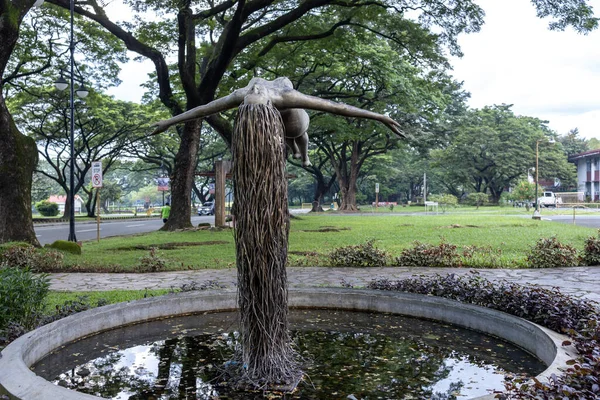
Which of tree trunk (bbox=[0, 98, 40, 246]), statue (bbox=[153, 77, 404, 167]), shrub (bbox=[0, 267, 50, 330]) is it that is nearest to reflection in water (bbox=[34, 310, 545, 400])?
shrub (bbox=[0, 267, 50, 330])

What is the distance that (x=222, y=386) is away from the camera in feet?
12.5

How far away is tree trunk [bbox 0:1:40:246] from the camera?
12195 millimetres

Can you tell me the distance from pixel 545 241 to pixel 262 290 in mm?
9616

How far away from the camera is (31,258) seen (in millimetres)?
10648

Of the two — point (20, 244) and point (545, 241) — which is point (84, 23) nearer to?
point (20, 244)

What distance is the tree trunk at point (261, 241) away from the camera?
365cm

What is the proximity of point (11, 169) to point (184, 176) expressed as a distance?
7689 mm

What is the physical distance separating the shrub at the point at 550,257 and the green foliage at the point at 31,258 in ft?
34.7

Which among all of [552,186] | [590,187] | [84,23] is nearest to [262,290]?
[84,23]

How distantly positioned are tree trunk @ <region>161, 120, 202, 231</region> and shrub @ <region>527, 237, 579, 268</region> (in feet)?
42.3

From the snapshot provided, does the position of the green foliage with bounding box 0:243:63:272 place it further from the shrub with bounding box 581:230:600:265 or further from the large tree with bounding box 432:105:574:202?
the large tree with bounding box 432:105:574:202

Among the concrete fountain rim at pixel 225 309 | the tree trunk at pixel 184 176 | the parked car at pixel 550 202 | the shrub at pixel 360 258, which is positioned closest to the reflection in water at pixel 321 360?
the concrete fountain rim at pixel 225 309

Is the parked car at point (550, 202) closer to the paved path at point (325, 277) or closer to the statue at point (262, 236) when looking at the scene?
the paved path at point (325, 277)

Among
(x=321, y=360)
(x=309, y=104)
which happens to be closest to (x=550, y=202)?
(x=321, y=360)
